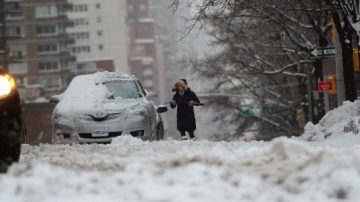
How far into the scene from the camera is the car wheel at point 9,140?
21.3 feet

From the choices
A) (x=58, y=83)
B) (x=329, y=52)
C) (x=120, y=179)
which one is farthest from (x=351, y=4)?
(x=58, y=83)

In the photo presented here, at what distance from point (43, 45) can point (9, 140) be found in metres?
83.2

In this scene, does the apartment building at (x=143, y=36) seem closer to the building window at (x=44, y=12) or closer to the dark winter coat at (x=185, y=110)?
the building window at (x=44, y=12)

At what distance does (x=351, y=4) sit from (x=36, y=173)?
11121 mm

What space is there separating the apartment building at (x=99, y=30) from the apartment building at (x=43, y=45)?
30.3m

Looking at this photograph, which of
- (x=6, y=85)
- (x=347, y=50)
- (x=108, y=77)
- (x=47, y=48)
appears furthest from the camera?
(x=47, y=48)

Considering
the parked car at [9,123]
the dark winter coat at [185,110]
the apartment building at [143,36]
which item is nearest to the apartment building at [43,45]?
the apartment building at [143,36]

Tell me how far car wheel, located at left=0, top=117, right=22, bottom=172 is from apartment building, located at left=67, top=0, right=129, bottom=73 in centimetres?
11251

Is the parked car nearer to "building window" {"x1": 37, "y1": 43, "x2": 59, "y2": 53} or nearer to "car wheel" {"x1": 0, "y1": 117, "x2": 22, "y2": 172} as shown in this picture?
"car wheel" {"x1": 0, "y1": 117, "x2": 22, "y2": 172}

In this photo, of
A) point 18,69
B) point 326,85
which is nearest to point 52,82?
point 18,69

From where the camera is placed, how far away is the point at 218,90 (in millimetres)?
39312

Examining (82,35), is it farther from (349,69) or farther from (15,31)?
(349,69)

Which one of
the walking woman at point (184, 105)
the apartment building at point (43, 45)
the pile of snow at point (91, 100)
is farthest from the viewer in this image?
the apartment building at point (43, 45)

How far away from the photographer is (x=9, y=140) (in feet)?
21.5
